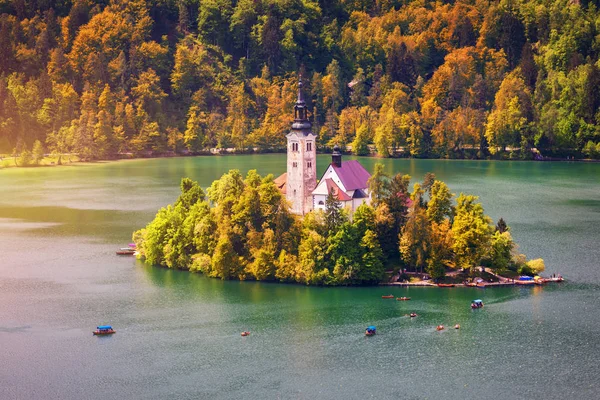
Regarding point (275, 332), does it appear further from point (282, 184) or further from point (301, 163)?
point (282, 184)

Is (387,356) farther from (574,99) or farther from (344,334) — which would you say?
(574,99)

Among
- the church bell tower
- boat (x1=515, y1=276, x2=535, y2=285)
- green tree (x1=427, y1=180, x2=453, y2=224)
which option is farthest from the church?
boat (x1=515, y1=276, x2=535, y2=285)

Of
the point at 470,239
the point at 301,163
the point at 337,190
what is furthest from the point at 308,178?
the point at 470,239

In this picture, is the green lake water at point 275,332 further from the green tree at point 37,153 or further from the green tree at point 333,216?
the green tree at point 37,153

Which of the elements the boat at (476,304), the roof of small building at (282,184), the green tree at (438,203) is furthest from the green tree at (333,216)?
the boat at (476,304)

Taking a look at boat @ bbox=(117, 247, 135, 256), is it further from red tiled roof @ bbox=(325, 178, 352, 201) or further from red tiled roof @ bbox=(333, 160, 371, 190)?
red tiled roof @ bbox=(333, 160, 371, 190)
